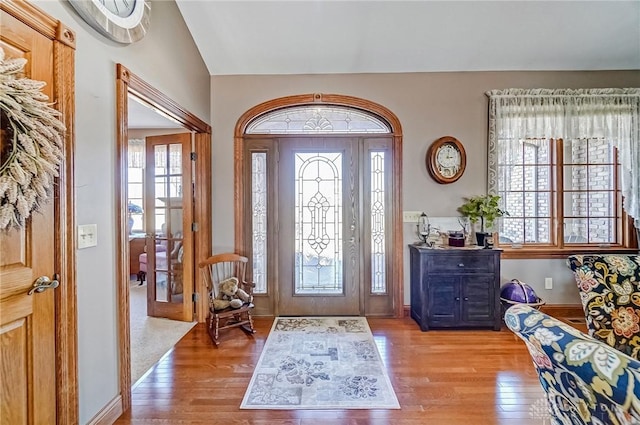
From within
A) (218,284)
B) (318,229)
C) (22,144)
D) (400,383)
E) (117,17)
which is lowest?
(400,383)

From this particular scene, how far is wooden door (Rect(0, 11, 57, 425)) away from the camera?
53.7 inches

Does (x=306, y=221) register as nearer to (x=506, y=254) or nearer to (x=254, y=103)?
(x=254, y=103)

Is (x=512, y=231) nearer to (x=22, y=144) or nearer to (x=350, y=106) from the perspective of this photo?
(x=350, y=106)

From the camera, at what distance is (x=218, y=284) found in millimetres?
3594

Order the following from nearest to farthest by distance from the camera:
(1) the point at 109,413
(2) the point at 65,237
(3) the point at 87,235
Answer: (2) the point at 65,237 → (3) the point at 87,235 → (1) the point at 109,413

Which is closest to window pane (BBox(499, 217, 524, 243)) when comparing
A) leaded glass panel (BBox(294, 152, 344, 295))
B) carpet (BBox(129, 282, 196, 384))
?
leaded glass panel (BBox(294, 152, 344, 295))

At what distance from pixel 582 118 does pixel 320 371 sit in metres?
3.85

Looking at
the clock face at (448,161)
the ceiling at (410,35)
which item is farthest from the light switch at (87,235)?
the clock face at (448,161)

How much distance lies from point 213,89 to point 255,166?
1027 millimetres

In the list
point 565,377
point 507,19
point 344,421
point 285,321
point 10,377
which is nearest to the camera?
point 565,377

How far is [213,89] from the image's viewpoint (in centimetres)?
379

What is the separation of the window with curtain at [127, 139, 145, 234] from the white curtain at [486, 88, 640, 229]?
19.3ft

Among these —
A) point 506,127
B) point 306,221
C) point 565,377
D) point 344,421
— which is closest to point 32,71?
point 565,377

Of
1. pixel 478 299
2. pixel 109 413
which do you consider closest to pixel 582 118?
pixel 478 299
